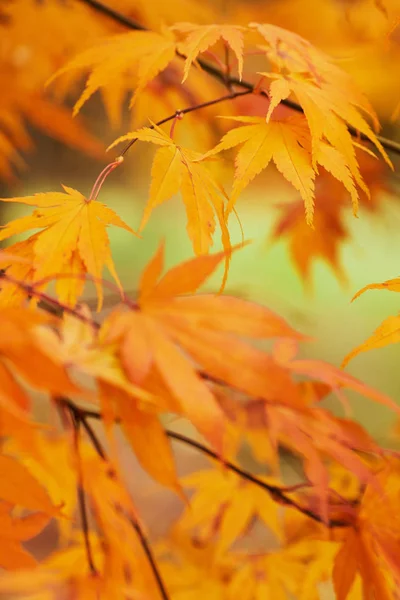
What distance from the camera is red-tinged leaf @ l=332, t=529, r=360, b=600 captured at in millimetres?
517

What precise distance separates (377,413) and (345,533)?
2023 mm

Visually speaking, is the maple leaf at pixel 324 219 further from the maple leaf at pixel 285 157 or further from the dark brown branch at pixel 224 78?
the maple leaf at pixel 285 157

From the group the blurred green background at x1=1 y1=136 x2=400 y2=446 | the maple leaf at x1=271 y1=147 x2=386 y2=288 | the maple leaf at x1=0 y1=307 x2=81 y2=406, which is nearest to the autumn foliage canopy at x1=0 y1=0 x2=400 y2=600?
the maple leaf at x1=0 y1=307 x2=81 y2=406

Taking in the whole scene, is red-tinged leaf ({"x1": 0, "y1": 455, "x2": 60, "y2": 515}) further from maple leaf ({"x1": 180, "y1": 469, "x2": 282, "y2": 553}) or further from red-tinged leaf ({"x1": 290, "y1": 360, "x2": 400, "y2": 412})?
maple leaf ({"x1": 180, "y1": 469, "x2": 282, "y2": 553})

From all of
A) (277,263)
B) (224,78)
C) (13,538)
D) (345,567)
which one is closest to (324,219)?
(224,78)

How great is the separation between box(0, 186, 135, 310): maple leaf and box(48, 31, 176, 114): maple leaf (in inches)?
4.9

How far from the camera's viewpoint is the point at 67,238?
1.49 ft

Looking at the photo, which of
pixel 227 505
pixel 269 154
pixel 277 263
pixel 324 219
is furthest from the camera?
pixel 277 263

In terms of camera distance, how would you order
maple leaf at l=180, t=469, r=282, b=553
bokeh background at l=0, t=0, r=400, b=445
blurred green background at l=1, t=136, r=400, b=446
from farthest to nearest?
blurred green background at l=1, t=136, r=400, b=446 → bokeh background at l=0, t=0, r=400, b=445 → maple leaf at l=180, t=469, r=282, b=553

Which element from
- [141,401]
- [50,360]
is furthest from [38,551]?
[50,360]

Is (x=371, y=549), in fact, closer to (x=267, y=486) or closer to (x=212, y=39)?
(x=267, y=486)

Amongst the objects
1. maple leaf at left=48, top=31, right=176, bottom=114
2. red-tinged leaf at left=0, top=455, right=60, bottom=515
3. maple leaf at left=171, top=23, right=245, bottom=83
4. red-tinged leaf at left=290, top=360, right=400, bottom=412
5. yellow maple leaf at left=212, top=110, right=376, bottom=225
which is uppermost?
maple leaf at left=171, top=23, right=245, bottom=83

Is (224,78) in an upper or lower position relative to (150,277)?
upper

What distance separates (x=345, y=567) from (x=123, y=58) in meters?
0.55
